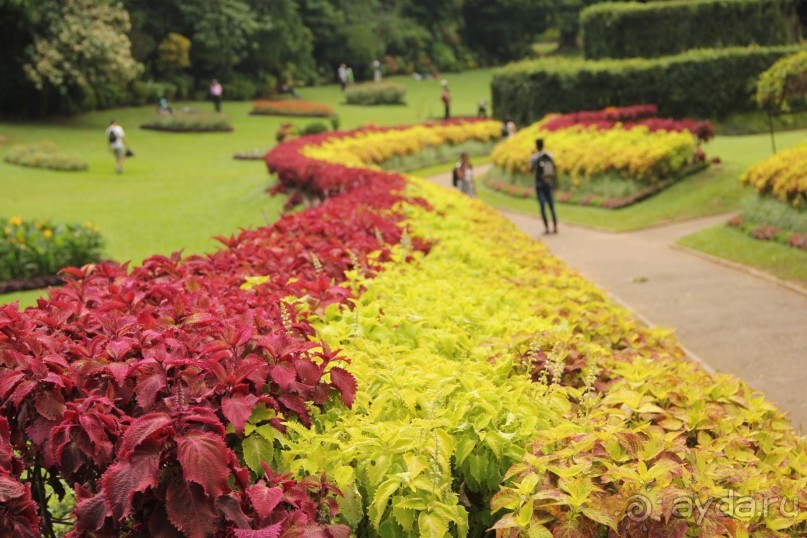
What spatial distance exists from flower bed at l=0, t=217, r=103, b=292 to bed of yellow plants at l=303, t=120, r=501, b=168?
7.91 metres

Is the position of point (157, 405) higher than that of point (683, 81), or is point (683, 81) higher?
point (683, 81)

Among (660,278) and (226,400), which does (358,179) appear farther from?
(226,400)

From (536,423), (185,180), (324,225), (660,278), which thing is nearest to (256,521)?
(536,423)

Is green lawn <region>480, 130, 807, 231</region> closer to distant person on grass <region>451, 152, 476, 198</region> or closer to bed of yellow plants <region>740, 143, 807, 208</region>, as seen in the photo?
distant person on grass <region>451, 152, 476, 198</region>

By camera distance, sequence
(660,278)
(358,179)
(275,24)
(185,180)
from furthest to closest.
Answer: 1. (275,24)
2. (185,180)
3. (358,179)
4. (660,278)

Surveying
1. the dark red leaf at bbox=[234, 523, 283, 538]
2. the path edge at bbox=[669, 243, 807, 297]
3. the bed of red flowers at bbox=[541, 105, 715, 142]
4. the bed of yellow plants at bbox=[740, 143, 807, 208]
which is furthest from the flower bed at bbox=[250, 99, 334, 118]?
the dark red leaf at bbox=[234, 523, 283, 538]

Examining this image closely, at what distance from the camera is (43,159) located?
26.7 metres

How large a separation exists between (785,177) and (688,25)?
18.4 meters

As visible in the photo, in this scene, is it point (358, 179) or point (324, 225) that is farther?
point (358, 179)

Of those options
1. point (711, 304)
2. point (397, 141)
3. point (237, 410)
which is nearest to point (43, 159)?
point (397, 141)

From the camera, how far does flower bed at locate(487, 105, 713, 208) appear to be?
20.5 meters

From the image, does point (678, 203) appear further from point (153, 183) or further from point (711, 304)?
point (153, 183)

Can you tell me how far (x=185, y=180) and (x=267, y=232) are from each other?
1824 centimetres

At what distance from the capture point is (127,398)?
11.9 feet
